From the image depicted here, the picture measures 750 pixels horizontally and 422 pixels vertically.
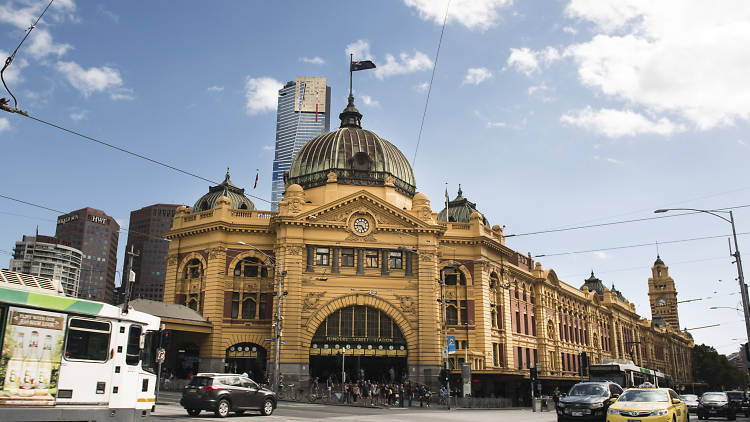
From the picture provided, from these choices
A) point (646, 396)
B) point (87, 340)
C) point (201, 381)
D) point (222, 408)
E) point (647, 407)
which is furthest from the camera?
point (201, 381)

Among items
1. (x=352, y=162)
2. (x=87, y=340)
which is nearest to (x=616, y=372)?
(x=352, y=162)

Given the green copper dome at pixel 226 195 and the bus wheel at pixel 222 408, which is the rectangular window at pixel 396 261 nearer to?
the green copper dome at pixel 226 195

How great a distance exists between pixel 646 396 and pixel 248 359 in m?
37.0

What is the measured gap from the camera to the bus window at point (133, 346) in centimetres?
1723

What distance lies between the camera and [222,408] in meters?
25.0

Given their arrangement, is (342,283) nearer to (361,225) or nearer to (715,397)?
(361,225)

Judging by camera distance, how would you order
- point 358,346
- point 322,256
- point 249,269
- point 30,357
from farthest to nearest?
point 249,269 < point 322,256 < point 358,346 < point 30,357

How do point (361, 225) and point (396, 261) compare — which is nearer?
point (361, 225)

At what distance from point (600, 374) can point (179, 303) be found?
35.8 m

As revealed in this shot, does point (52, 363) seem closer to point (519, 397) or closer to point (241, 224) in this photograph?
point (241, 224)

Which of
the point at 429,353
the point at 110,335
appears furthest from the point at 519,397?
the point at 110,335

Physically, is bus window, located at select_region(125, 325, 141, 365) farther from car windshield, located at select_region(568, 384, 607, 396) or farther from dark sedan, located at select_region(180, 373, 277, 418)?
car windshield, located at select_region(568, 384, 607, 396)

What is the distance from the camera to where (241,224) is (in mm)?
53406

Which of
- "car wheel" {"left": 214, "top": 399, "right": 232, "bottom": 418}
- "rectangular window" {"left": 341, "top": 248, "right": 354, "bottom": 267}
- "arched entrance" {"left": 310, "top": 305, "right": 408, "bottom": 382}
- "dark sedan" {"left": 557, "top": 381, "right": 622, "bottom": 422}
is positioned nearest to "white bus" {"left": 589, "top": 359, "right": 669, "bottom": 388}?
"dark sedan" {"left": 557, "top": 381, "right": 622, "bottom": 422}
